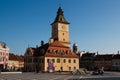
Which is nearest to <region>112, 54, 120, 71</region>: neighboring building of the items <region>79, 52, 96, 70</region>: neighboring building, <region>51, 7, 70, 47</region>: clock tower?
<region>79, 52, 96, 70</region>: neighboring building

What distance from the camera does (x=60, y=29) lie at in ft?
307

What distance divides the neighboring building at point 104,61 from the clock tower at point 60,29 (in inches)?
1177

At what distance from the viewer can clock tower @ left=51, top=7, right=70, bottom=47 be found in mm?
92438

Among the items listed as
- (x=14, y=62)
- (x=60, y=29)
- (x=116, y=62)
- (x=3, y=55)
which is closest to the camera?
(x=3, y=55)

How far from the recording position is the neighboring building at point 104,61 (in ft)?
375

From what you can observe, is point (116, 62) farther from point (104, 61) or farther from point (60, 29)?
point (60, 29)

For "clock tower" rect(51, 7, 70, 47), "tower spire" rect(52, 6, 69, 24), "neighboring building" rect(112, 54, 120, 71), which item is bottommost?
"neighboring building" rect(112, 54, 120, 71)

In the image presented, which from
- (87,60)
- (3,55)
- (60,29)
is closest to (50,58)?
(3,55)

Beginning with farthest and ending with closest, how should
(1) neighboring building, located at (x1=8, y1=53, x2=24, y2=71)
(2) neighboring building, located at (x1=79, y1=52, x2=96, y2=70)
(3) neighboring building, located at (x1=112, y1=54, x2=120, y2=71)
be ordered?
(2) neighboring building, located at (x1=79, y1=52, x2=96, y2=70), (3) neighboring building, located at (x1=112, y1=54, x2=120, y2=71), (1) neighboring building, located at (x1=8, y1=53, x2=24, y2=71)

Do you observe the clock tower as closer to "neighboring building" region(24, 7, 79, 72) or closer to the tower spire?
the tower spire

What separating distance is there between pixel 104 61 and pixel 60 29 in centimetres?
3408

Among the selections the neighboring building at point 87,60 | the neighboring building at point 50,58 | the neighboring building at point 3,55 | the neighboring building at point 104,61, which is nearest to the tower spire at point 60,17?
the neighboring building at point 50,58

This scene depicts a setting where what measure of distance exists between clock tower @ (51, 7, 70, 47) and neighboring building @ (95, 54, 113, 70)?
29.9 m

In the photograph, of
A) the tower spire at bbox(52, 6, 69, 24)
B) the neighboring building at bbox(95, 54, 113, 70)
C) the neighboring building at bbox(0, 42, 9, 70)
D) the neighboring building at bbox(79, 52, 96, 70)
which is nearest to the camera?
the neighboring building at bbox(0, 42, 9, 70)
